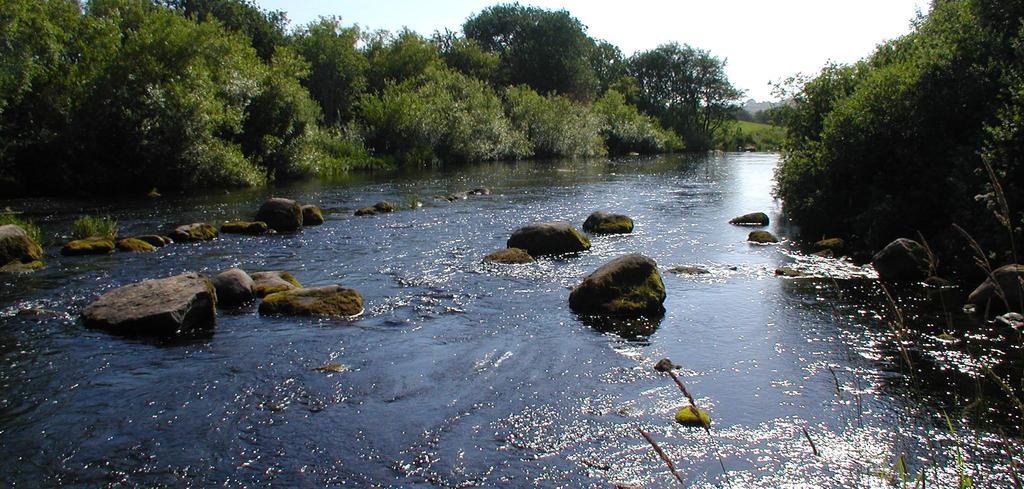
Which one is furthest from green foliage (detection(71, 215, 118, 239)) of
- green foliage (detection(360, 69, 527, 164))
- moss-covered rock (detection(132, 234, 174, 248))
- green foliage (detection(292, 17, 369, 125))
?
green foliage (detection(292, 17, 369, 125))

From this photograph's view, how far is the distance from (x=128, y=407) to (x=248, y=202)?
23.7m

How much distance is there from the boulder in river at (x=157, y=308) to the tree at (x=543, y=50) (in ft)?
261

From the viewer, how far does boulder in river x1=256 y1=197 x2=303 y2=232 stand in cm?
2592

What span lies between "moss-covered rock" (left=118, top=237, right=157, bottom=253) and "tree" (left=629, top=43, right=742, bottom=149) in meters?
103

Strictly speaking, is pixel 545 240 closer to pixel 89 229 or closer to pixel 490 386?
pixel 490 386

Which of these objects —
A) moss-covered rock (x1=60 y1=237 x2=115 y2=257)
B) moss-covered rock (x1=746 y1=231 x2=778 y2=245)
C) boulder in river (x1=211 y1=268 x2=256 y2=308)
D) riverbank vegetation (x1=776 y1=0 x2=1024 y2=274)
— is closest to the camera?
boulder in river (x1=211 y1=268 x2=256 y2=308)

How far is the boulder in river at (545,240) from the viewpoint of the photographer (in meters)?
22.0

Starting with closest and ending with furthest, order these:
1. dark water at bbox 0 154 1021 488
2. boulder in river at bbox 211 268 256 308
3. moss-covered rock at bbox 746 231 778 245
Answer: dark water at bbox 0 154 1021 488 → boulder in river at bbox 211 268 256 308 → moss-covered rock at bbox 746 231 778 245

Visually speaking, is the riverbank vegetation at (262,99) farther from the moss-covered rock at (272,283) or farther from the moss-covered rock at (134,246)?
the moss-covered rock at (272,283)

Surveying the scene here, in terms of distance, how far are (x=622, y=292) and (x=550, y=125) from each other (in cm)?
5948

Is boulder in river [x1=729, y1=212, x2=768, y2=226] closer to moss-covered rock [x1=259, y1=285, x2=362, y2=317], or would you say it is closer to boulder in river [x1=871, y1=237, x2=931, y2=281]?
boulder in river [x1=871, y1=237, x2=931, y2=281]

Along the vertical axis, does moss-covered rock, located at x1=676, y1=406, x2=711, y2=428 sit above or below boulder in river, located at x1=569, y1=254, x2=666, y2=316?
below

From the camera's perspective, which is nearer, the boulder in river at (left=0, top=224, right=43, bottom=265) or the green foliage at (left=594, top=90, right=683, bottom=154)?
the boulder in river at (left=0, top=224, right=43, bottom=265)

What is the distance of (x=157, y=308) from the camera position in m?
13.8
